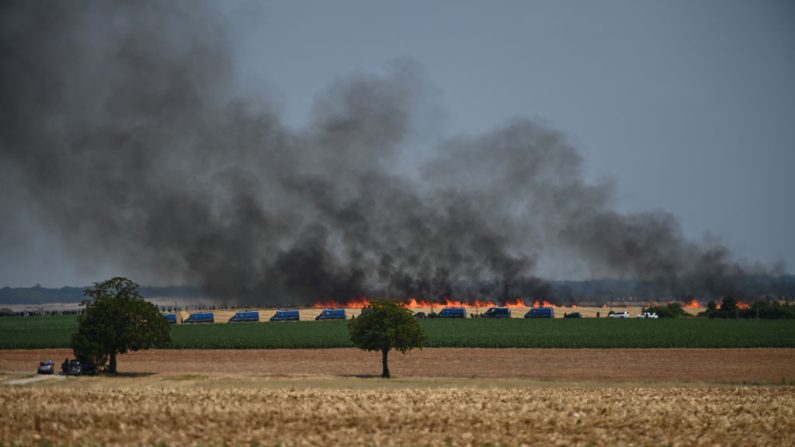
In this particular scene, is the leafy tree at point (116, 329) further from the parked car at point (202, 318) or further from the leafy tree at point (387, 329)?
the parked car at point (202, 318)

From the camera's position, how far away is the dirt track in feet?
242

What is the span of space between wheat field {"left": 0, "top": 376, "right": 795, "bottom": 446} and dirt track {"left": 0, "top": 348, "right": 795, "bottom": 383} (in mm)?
28260

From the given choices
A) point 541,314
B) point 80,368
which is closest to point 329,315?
point 541,314

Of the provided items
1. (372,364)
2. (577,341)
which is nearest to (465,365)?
(372,364)

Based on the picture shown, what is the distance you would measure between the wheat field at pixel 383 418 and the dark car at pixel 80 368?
27657 mm

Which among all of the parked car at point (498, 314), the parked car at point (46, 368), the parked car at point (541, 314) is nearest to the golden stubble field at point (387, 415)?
the parked car at point (46, 368)

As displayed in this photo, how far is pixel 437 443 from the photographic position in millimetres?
31062

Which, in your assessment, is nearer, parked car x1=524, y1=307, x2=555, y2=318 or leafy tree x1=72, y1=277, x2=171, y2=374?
leafy tree x1=72, y1=277, x2=171, y2=374

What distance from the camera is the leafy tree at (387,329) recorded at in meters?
75.2

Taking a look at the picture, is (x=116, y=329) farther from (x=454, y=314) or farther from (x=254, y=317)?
(x=454, y=314)

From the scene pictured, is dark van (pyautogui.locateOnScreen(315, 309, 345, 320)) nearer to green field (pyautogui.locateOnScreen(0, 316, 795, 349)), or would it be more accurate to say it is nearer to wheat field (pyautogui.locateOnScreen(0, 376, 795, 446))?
green field (pyautogui.locateOnScreen(0, 316, 795, 349))

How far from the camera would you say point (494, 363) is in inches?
3243

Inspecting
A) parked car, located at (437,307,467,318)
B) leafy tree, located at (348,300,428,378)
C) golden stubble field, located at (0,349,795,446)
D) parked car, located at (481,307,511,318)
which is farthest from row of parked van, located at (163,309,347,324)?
golden stubble field, located at (0,349,795,446)

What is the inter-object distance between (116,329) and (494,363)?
33.7m
